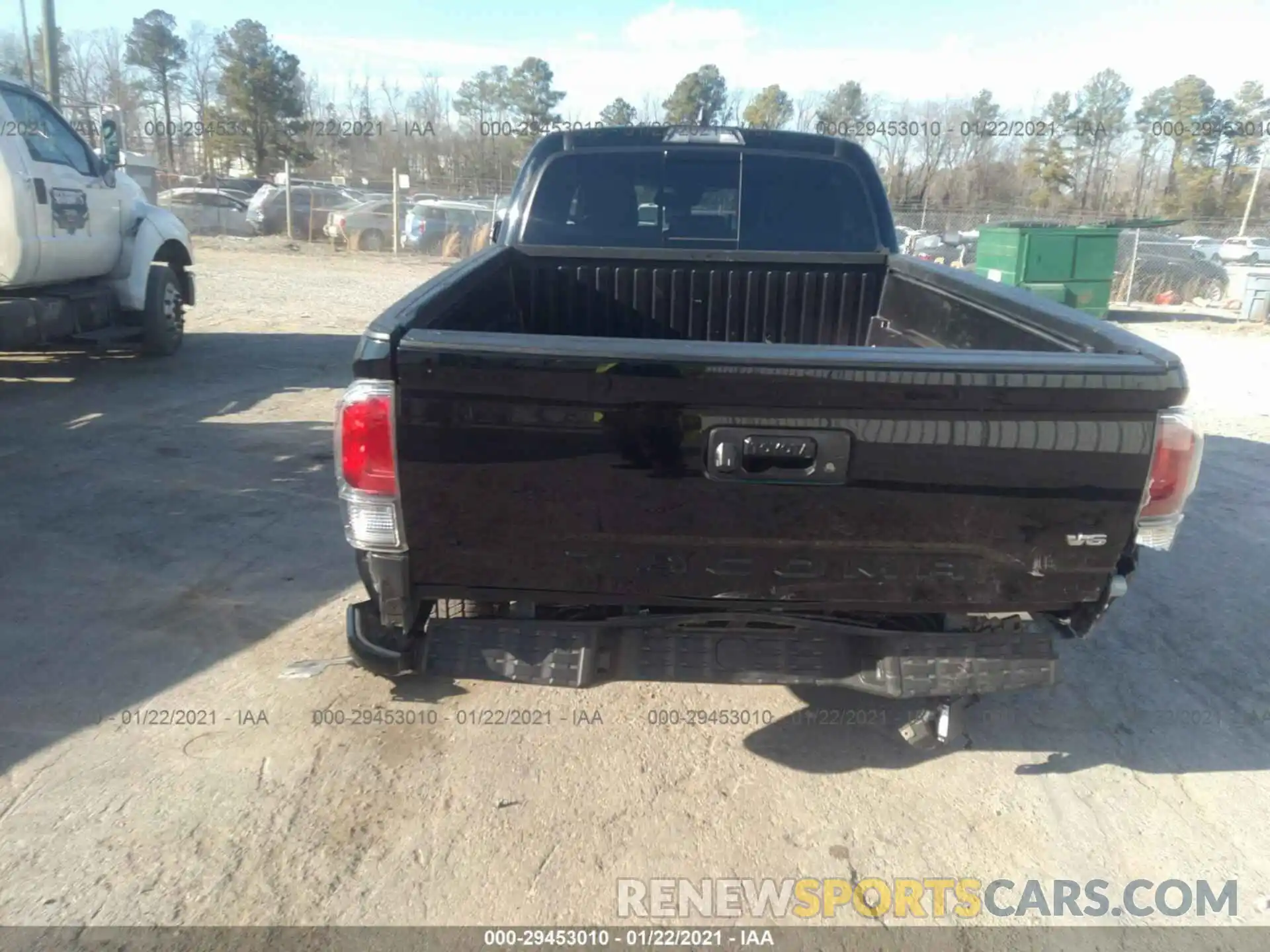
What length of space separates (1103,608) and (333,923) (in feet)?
7.51

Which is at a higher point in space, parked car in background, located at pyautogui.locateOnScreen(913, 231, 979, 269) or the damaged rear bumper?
parked car in background, located at pyautogui.locateOnScreen(913, 231, 979, 269)

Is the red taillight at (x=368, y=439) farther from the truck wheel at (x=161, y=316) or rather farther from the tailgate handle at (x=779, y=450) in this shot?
the truck wheel at (x=161, y=316)

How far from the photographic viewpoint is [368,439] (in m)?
2.50

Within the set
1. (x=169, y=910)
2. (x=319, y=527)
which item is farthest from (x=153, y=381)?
(x=169, y=910)

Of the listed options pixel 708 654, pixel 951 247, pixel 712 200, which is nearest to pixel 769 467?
pixel 708 654

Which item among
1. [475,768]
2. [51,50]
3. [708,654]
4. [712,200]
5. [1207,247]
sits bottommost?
[475,768]

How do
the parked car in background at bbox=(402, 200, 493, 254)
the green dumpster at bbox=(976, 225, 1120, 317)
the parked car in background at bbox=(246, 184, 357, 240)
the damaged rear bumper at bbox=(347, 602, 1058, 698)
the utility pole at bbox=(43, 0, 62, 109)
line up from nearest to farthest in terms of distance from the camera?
1. the damaged rear bumper at bbox=(347, 602, 1058, 698)
2. the utility pole at bbox=(43, 0, 62, 109)
3. the green dumpster at bbox=(976, 225, 1120, 317)
4. the parked car in background at bbox=(402, 200, 493, 254)
5. the parked car in background at bbox=(246, 184, 357, 240)

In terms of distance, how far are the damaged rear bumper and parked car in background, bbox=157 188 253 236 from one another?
2693cm

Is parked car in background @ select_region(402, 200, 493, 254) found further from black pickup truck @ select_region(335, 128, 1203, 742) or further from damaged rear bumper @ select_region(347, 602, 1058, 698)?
damaged rear bumper @ select_region(347, 602, 1058, 698)

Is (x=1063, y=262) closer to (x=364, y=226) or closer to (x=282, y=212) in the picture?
(x=364, y=226)

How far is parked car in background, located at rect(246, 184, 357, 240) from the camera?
26750 millimetres

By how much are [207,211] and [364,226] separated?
5042 mm

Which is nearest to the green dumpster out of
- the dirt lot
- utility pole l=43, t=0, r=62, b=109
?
the dirt lot

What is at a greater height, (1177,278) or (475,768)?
(1177,278)
